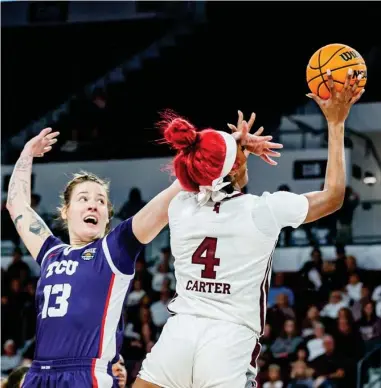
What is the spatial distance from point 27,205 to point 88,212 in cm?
52

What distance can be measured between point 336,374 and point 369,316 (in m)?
0.92

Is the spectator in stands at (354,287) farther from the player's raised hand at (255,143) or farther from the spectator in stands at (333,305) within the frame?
the player's raised hand at (255,143)

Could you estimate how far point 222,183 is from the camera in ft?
12.2

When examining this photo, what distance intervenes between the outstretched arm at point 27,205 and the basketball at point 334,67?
1817 mm

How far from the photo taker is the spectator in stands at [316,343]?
1018 cm

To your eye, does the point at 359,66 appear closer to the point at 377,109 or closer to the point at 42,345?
the point at 42,345

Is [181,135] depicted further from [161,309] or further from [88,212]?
[161,309]

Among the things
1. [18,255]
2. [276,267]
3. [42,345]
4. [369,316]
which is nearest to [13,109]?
[18,255]

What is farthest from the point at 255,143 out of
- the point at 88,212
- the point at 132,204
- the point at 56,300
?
the point at 132,204

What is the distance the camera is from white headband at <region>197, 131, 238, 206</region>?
12.0ft

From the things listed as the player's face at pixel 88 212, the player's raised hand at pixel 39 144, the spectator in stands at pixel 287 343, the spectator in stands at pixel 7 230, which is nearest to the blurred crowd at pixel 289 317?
the spectator in stands at pixel 287 343

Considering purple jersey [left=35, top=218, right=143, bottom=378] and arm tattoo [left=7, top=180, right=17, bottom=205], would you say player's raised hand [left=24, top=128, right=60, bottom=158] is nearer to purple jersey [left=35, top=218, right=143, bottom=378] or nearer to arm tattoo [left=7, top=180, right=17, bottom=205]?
arm tattoo [left=7, top=180, right=17, bottom=205]

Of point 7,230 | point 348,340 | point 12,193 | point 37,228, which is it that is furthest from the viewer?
point 7,230

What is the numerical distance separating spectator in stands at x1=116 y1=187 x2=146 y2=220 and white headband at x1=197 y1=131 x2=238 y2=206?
27.4 feet
